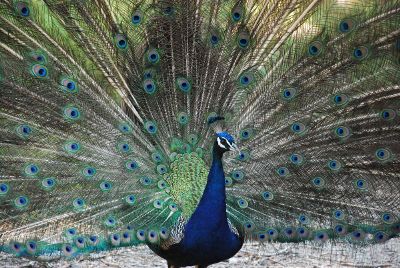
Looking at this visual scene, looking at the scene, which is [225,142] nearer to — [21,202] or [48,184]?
[48,184]

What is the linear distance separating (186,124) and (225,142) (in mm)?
608

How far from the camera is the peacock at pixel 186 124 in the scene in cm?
375

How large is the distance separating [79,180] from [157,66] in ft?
2.54

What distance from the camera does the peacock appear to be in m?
3.75

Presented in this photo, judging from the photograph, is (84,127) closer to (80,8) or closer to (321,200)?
(80,8)

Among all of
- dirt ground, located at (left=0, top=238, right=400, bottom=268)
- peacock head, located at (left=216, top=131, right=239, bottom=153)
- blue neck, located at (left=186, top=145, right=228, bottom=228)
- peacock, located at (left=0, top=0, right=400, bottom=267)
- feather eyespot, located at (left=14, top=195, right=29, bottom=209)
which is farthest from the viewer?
dirt ground, located at (left=0, top=238, right=400, bottom=268)

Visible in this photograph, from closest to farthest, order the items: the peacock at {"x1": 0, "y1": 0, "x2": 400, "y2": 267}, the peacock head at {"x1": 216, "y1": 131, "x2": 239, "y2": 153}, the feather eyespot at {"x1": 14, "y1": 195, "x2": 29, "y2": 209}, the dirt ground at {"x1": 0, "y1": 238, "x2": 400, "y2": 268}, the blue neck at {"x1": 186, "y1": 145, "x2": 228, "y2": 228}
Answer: the peacock head at {"x1": 216, "y1": 131, "x2": 239, "y2": 153}
the blue neck at {"x1": 186, "y1": 145, "x2": 228, "y2": 228}
the peacock at {"x1": 0, "y1": 0, "x2": 400, "y2": 267}
the feather eyespot at {"x1": 14, "y1": 195, "x2": 29, "y2": 209}
the dirt ground at {"x1": 0, "y1": 238, "x2": 400, "y2": 268}

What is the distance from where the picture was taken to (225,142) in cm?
335

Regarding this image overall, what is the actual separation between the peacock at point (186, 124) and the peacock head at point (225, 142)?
422 mm

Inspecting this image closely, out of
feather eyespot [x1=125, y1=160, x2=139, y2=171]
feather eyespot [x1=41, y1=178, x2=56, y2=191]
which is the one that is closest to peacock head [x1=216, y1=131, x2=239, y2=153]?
feather eyespot [x1=125, y1=160, x2=139, y2=171]

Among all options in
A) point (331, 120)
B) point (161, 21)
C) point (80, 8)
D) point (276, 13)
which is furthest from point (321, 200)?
point (80, 8)

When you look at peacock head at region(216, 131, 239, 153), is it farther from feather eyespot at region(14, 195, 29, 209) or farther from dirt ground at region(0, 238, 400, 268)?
dirt ground at region(0, 238, 400, 268)

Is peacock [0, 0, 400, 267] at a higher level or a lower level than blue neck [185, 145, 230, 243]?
higher

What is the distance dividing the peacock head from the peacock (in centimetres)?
42
